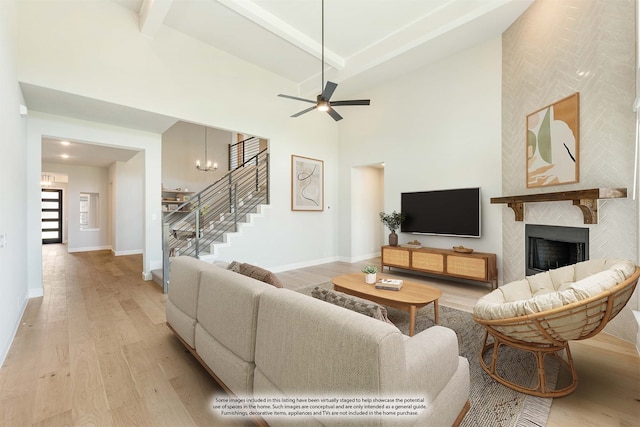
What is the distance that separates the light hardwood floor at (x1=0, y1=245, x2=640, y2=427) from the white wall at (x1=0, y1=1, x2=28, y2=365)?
0.86ft

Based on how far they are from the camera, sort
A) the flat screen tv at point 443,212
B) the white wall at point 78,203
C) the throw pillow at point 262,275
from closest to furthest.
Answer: the throw pillow at point 262,275 → the flat screen tv at point 443,212 → the white wall at point 78,203

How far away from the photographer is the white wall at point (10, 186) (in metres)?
2.36

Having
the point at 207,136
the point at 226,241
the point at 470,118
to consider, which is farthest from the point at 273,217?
the point at 207,136

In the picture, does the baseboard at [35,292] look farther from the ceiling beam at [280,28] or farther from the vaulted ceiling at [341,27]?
the ceiling beam at [280,28]

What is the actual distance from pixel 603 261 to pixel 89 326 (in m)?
4.98

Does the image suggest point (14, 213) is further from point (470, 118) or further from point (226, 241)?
point (470, 118)

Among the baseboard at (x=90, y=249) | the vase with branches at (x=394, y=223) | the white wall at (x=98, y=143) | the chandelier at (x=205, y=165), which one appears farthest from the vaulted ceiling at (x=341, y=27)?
the baseboard at (x=90, y=249)

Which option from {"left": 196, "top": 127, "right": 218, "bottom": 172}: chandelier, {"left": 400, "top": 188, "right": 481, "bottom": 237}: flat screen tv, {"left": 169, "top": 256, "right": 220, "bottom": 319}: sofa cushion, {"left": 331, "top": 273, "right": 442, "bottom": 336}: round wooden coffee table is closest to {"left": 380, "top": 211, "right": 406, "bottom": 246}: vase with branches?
{"left": 400, "top": 188, "right": 481, "bottom": 237}: flat screen tv

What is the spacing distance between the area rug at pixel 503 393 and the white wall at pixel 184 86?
3.87 metres

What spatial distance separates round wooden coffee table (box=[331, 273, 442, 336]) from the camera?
268 cm

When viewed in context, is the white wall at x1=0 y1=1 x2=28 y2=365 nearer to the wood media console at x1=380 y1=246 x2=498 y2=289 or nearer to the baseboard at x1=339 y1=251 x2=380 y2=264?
the wood media console at x1=380 y1=246 x2=498 y2=289

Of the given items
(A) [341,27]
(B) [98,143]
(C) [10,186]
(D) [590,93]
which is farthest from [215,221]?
(D) [590,93]

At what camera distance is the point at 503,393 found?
6.21ft

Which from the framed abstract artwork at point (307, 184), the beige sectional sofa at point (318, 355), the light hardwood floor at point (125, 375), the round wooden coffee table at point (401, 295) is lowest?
the light hardwood floor at point (125, 375)
